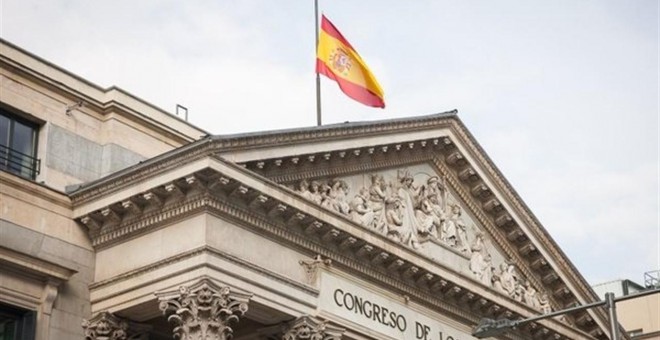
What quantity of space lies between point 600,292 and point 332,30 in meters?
36.9

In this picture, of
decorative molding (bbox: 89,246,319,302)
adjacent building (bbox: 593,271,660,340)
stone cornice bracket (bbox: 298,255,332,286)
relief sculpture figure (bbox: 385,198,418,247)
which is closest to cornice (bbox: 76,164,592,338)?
stone cornice bracket (bbox: 298,255,332,286)

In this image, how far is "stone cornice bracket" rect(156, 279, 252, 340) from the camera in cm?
2572

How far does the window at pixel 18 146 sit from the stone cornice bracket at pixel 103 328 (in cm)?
376

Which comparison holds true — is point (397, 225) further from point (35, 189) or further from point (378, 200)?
point (35, 189)

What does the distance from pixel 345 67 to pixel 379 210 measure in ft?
16.5

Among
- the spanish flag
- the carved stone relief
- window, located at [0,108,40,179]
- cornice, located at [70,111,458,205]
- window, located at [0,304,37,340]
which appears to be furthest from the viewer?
the spanish flag

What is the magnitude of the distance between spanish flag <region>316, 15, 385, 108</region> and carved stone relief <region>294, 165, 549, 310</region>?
2.56m

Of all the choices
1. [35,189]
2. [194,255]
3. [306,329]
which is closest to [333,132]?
[306,329]

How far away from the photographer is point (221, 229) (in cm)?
2695

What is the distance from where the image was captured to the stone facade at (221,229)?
87.0ft

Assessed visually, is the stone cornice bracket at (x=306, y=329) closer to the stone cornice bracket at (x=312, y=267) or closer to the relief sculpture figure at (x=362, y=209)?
the stone cornice bracket at (x=312, y=267)

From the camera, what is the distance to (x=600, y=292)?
6744 cm

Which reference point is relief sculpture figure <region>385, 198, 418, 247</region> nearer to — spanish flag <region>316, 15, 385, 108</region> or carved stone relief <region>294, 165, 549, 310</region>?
carved stone relief <region>294, 165, 549, 310</region>

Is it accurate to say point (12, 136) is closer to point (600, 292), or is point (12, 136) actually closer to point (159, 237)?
point (159, 237)
